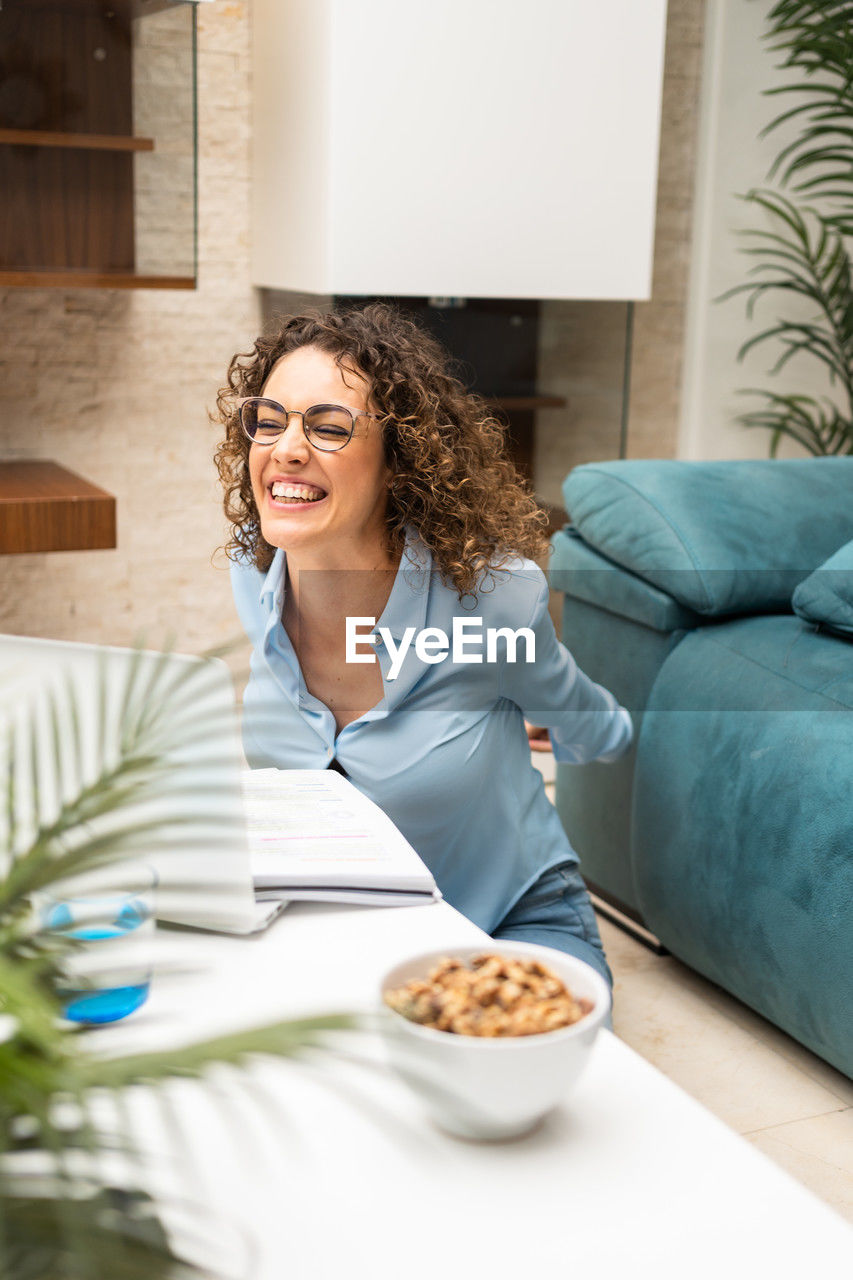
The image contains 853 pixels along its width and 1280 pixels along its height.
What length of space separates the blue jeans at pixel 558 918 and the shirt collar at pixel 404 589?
1.27ft

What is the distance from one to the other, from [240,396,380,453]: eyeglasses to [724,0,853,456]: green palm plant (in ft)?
7.88

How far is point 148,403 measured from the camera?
3.46 m

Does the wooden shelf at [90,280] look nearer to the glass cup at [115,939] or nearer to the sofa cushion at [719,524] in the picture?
the sofa cushion at [719,524]

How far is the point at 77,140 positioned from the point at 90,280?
0.30 meters

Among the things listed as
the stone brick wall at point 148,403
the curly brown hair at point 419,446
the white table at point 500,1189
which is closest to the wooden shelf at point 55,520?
the stone brick wall at point 148,403

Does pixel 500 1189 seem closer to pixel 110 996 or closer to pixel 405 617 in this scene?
pixel 110 996

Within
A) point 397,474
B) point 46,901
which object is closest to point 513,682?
point 397,474

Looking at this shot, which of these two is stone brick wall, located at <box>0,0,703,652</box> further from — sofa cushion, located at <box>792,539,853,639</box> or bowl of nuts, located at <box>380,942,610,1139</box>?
bowl of nuts, located at <box>380,942,610,1139</box>

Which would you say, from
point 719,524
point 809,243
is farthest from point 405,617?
point 809,243

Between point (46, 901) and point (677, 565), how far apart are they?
1.59m

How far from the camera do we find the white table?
0.66 metres

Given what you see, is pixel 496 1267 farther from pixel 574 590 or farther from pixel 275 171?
pixel 275 171

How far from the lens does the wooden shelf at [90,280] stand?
2.86 meters

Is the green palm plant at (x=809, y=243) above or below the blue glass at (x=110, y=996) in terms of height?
above
